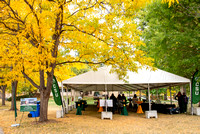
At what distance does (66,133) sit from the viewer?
7.73 metres

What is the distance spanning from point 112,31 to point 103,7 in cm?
116

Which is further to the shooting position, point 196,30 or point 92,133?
point 196,30

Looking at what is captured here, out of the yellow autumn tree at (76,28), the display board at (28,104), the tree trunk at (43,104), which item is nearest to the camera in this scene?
the yellow autumn tree at (76,28)

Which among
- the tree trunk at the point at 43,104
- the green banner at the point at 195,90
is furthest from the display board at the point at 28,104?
the green banner at the point at 195,90

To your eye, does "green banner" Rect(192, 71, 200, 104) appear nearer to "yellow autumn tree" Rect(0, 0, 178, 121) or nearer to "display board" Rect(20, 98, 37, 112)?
"yellow autumn tree" Rect(0, 0, 178, 121)

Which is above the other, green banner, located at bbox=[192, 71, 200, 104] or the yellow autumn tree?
the yellow autumn tree

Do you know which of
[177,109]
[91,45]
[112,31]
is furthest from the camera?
[177,109]

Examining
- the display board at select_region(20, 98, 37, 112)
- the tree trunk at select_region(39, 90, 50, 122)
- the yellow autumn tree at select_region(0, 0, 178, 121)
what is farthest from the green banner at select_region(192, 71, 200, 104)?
the display board at select_region(20, 98, 37, 112)

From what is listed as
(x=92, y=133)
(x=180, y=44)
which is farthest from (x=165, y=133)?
(x=180, y=44)

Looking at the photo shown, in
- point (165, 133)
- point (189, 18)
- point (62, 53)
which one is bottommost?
point (165, 133)

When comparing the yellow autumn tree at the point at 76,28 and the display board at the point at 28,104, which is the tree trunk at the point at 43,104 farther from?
the display board at the point at 28,104

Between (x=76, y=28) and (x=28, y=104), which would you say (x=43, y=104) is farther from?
(x=76, y=28)

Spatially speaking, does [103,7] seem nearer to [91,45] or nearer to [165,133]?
[91,45]

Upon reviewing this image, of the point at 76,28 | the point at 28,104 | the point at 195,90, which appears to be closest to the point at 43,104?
the point at 28,104
